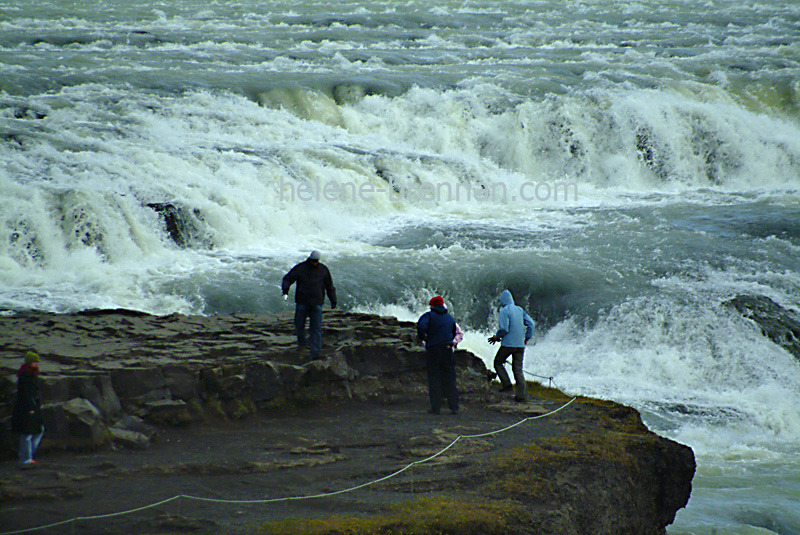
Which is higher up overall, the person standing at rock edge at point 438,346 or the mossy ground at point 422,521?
the person standing at rock edge at point 438,346

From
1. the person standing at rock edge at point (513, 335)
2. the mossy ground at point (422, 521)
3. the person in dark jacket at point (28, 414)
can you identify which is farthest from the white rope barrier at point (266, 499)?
the person standing at rock edge at point (513, 335)

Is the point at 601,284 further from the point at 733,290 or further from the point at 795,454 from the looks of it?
the point at 795,454

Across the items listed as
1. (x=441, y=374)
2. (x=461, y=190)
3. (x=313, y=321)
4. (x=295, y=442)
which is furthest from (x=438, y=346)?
(x=461, y=190)

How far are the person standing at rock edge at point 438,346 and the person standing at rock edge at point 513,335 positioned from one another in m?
0.88

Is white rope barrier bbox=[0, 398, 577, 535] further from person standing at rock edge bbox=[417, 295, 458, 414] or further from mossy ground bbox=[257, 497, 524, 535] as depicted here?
person standing at rock edge bbox=[417, 295, 458, 414]

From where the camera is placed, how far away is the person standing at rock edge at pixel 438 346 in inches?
384

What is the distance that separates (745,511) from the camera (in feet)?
33.6

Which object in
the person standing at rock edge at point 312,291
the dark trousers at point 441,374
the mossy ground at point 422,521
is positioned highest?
the person standing at rock edge at point 312,291

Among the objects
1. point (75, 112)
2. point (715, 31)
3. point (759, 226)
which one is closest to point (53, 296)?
point (75, 112)

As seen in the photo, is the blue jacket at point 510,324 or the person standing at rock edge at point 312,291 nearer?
the person standing at rock edge at point 312,291

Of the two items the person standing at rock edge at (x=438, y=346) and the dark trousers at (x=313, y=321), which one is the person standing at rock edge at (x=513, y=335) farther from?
the dark trousers at (x=313, y=321)

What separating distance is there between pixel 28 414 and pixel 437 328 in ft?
15.1

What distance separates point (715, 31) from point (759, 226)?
2639cm

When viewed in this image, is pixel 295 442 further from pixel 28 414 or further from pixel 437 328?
pixel 28 414
